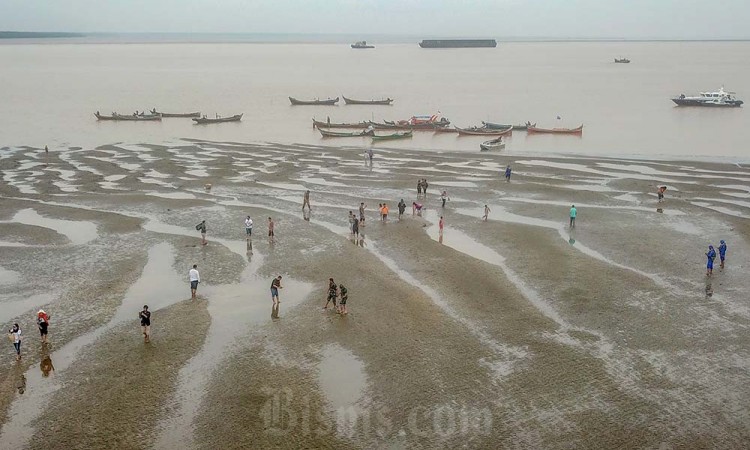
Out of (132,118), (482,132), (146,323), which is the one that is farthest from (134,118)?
(146,323)

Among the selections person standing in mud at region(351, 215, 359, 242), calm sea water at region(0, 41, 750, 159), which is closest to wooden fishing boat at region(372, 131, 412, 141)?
calm sea water at region(0, 41, 750, 159)

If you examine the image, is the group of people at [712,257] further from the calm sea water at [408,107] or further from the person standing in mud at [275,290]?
the calm sea water at [408,107]

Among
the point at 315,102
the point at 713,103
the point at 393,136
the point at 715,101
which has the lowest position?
the point at 393,136

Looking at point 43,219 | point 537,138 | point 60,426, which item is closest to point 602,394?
point 60,426

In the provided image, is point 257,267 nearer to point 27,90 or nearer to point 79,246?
point 79,246

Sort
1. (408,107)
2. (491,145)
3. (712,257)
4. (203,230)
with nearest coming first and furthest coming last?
(712,257) → (203,230) → (491,145) → (408,107)

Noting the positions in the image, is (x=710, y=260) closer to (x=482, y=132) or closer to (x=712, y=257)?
(x=712, y=257)

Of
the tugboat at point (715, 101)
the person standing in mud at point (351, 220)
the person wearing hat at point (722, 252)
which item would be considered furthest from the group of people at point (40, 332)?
the tugboat at point (715, 101)

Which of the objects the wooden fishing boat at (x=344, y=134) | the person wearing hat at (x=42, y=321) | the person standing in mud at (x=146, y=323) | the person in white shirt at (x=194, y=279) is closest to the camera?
the person wearing hat at (x=42, y=321)

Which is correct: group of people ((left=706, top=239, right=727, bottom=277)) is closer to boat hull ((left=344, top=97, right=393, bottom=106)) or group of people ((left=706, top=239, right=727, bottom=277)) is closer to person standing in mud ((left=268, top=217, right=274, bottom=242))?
person standing in mud ((left=268, top=217, right=274, bottom=242))
